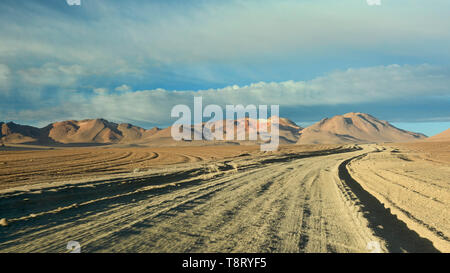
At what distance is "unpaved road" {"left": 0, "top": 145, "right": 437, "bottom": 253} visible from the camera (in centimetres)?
533

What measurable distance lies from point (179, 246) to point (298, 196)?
22.5 feet

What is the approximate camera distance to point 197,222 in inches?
268

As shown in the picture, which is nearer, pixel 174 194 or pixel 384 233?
pixel 384 233

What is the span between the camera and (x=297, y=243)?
556 cm

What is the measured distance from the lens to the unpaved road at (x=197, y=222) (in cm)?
533

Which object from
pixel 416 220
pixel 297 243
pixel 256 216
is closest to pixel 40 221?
pixel 256 216

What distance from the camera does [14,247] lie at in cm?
505

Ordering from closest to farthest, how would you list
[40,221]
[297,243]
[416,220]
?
[297,243] → [40,221] → [416,220]
